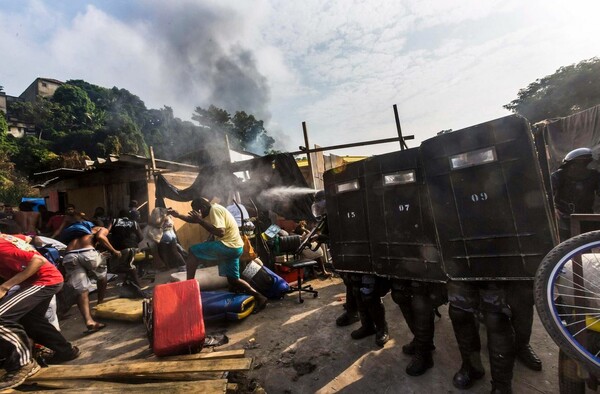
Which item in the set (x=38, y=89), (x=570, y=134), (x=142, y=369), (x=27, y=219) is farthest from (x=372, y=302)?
(x=38, y=89)

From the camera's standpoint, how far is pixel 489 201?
7.27 feet

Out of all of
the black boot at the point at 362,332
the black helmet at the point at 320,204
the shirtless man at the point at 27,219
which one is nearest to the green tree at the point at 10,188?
the shirtless man at the point at 27,219

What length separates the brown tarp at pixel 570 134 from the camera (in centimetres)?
707

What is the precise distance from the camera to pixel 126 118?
44125 millimetres

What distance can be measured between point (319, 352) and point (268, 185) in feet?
15.8

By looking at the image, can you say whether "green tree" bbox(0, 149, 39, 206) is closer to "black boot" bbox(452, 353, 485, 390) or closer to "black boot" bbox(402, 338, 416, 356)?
"black boot" bbox(402, 338, 416, 356)

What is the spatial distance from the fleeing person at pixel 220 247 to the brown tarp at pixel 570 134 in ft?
28.3

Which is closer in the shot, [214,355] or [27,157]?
[214,355]

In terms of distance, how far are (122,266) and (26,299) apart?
3.51 m

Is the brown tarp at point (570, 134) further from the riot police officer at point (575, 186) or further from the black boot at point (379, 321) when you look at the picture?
the black boot at point (379, 321)

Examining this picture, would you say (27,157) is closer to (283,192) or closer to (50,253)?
(50,253)

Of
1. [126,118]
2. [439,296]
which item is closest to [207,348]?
[439,296]

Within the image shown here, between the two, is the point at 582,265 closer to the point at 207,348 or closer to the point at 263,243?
the point at 207,348

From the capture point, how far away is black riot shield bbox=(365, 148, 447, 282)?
8.69 ft
